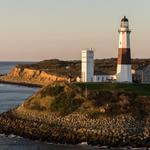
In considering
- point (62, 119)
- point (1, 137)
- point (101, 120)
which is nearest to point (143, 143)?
point (101, 120)

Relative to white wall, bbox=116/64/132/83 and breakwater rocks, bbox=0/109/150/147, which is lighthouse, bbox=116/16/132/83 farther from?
breakwater rocks, bbox=0/109/150/147

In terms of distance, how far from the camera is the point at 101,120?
1930 inches

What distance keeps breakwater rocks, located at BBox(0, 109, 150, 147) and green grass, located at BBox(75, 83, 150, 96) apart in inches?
172

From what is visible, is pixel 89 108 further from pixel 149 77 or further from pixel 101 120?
pixel 149 77

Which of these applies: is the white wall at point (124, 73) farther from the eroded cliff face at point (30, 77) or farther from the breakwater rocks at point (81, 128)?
the eroded cliff face at point (30, 77)

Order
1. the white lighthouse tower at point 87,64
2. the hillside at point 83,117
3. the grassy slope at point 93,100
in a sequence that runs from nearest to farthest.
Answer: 1. the hillside at point 83,117
2. the grassy slope at point 93,100
3. the white lighthouse tower at point 87,64

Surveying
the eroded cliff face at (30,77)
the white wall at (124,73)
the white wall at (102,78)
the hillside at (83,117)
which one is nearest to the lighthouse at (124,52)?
the white wall at (124,73)

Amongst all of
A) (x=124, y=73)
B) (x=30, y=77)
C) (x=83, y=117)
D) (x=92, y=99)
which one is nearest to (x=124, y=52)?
(x=124, y=73)

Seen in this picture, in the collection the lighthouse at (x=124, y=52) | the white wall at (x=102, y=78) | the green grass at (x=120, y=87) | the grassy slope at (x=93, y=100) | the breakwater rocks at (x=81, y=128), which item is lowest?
the breakwater rocks at (x=81, y=128)

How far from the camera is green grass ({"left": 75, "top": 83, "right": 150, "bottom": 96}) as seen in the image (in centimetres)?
5378

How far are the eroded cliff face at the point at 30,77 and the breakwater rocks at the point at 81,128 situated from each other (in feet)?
185

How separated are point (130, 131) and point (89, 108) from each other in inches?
222

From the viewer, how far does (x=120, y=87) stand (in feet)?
179

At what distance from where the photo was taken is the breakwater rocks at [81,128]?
45.1 m
